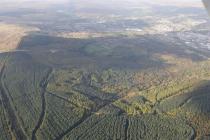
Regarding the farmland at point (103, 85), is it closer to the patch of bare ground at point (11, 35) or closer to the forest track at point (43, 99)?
the forest track at point (43, 99)

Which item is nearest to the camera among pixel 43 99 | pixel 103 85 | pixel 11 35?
pixel 43 99

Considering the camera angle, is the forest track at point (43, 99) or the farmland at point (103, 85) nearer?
the forest track at point (43, 99)

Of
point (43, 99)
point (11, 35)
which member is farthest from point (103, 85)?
point (11, 35)

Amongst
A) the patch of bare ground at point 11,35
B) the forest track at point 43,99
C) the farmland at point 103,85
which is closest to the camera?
the forest track at point 43,99

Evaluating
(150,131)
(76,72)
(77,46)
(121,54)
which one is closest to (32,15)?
(77,46)

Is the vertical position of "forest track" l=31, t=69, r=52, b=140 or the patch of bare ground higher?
"forest track" l=31, t=69, r=52, b=140

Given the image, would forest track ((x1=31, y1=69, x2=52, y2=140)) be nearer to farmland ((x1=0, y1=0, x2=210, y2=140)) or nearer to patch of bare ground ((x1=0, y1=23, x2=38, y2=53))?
farmland ((x1=0, y1=0, x2=210, y2=140))

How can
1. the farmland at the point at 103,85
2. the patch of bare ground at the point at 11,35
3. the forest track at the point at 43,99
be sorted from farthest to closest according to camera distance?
1. the patch of bare ground at the point at 11,35
2. the farmland at the point at 103,85
3. the forest track at the point at 43,99

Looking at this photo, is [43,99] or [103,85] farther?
[103,85]

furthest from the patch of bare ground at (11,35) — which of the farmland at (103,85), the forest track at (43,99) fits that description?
the forest track at (43,99)

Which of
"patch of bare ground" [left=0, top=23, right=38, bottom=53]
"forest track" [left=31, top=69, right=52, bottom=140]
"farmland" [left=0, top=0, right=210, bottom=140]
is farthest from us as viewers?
"patch of bare ground" [left=0, top=23, right=38, bottom=53]

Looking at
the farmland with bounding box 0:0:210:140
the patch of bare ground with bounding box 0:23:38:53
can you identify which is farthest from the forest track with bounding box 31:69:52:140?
the patch of bare ground with bounding box 0:23:38:53

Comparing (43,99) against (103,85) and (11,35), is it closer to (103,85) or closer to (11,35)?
→ (103,85)
